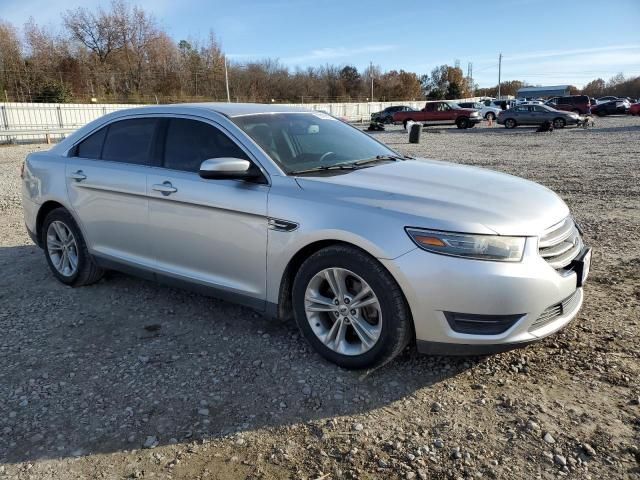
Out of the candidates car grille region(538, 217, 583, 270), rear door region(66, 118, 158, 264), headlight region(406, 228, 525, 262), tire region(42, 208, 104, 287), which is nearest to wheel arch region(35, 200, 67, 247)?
tire region(42, 208, 104, 287)

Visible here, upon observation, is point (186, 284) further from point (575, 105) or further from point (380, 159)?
point (575, 105)

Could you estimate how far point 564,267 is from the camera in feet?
10.3

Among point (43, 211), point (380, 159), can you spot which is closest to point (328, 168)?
point (380, 159)

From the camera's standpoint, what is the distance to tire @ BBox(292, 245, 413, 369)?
3.01 meters

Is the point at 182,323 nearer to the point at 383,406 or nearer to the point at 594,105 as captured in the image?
the point at 383,406

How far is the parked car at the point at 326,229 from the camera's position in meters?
2.89

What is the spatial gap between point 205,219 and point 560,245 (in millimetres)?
2386

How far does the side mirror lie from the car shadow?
1.22 meters

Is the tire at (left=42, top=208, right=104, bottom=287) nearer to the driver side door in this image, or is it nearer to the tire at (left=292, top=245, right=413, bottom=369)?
the driver side door

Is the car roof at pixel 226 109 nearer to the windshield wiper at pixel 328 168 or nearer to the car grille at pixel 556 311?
the windshield wiper at pixel 328 168

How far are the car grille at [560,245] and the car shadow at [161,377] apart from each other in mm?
873

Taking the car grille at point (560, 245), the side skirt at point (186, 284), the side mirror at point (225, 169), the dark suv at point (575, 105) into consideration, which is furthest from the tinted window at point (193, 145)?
the dark suv at point (575, 105)

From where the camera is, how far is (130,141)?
447 centimetres

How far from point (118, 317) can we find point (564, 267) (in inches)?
134
